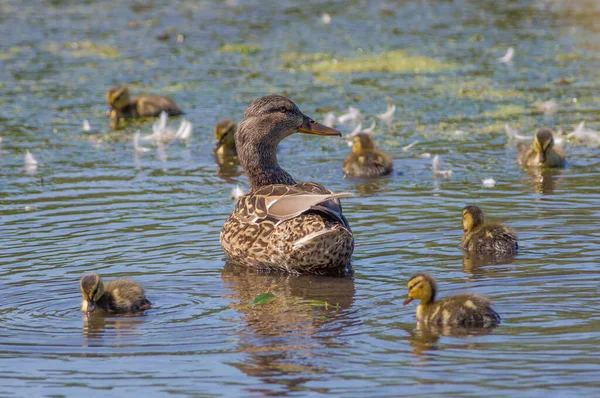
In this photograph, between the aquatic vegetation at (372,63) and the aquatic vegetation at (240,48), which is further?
the aquatic vegetation at (240,48)

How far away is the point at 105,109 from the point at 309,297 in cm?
745

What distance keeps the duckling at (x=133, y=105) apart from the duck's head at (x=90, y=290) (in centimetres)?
672

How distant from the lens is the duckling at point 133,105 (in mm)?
13508

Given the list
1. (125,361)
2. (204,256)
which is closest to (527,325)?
(125,361)

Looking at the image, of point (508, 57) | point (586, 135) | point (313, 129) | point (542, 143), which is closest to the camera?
point (313, 129)

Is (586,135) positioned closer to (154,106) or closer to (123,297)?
(154,106)

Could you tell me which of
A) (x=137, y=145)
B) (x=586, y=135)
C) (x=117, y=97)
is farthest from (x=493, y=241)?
(x=117, y=97)

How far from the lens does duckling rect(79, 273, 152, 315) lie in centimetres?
681

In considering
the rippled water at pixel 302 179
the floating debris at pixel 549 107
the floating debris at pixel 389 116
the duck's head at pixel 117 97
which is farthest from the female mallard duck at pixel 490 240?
the duck's head at pixel 117 97

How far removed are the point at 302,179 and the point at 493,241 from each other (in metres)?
2.99

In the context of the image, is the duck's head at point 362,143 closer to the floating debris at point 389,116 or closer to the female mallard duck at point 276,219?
the floating debris at point 389,116

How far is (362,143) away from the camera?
1111 cm

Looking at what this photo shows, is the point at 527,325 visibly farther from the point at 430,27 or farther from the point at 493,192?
the point at 430,27

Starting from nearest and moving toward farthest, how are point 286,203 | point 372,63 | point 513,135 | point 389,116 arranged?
point 286,203 → point 513,135 → point 389,116 → point 372,63
